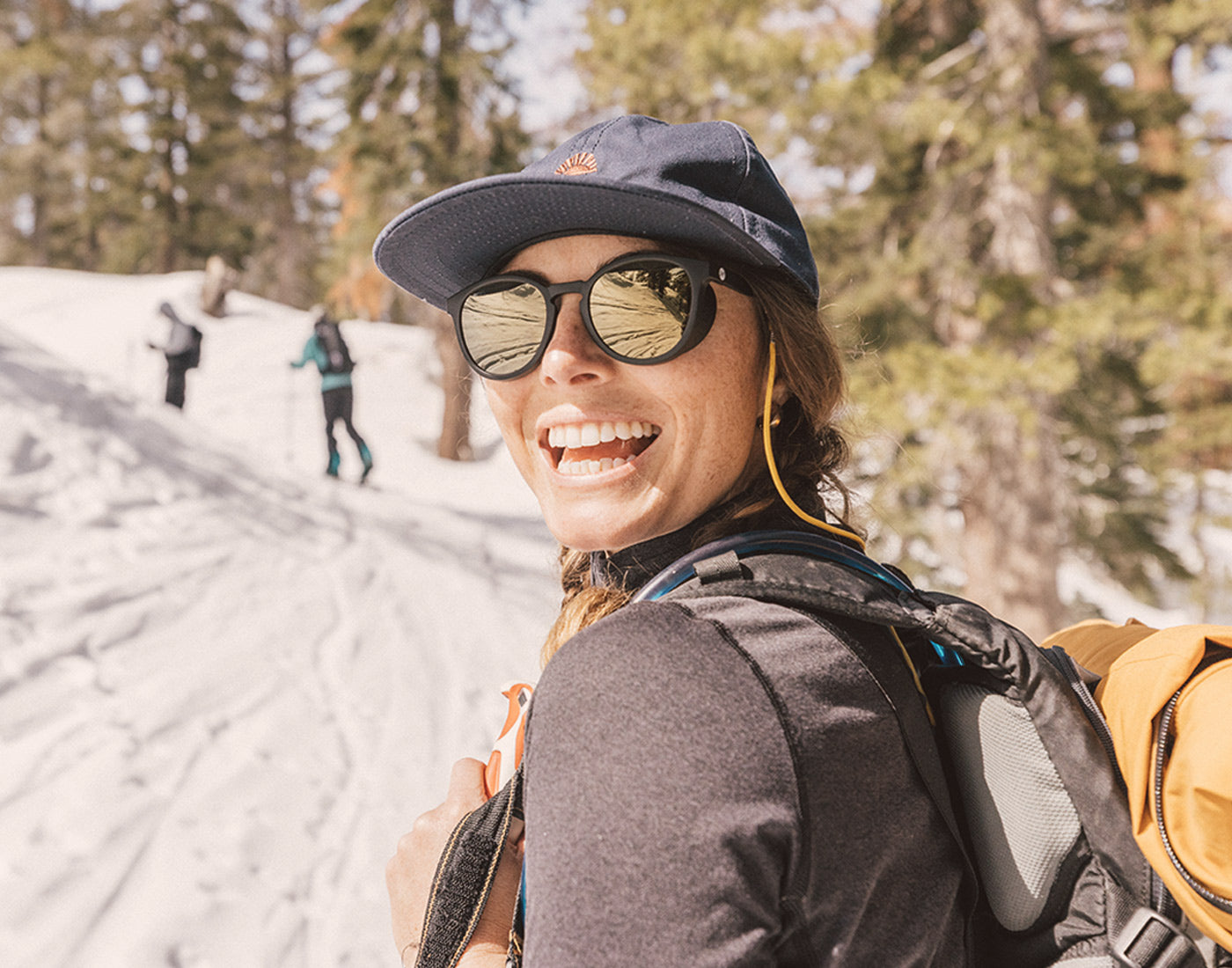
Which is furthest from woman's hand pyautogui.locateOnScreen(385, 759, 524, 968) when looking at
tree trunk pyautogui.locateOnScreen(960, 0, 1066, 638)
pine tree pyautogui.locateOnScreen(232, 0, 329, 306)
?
pine tree pyautogui.locateOnScreen(232, 0, 329, 306)

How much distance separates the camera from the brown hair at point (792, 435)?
54.0 inches

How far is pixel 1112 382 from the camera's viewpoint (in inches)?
381

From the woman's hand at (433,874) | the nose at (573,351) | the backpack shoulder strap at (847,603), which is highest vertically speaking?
the nose at (573,351)

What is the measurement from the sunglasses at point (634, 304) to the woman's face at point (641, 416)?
0.07ft

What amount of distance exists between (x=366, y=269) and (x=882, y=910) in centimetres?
1724

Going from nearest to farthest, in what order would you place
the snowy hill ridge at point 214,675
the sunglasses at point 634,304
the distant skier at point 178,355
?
1. the sunglasses at point 634,304
2. the snowy hill ridge at point 214,675
3. the distant skier at point 178,355

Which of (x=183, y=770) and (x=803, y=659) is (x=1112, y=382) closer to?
(x=183, y=770)

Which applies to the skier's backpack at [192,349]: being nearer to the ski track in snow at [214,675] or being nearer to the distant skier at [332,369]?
the distant skier at [332,369]

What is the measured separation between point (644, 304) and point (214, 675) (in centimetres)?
526

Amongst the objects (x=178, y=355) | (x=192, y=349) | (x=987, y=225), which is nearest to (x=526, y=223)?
(x=987, y=225)

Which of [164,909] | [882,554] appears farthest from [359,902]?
[882,554]

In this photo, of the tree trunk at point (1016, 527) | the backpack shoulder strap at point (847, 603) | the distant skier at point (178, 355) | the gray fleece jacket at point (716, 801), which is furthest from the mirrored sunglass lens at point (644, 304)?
the distant skier at point (178, 355)

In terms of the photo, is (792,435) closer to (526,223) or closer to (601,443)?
(601,443)

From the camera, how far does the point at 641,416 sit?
1393mm
